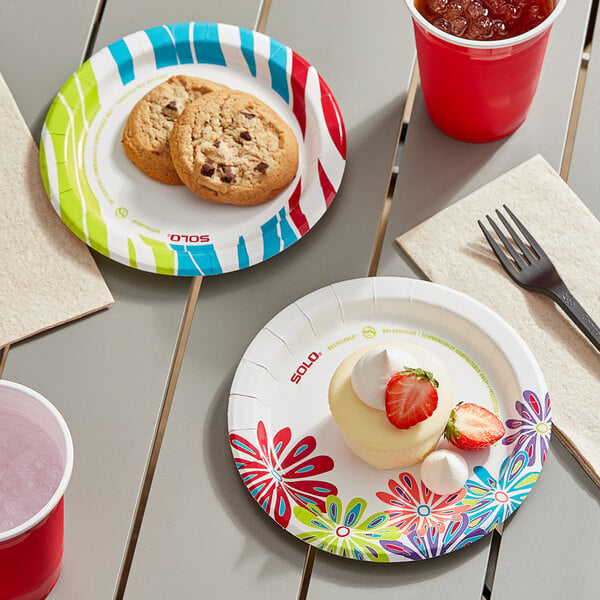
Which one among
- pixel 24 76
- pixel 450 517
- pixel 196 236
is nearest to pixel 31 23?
pixel 24 76

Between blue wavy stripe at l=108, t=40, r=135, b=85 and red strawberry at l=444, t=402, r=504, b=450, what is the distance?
2.15 ft

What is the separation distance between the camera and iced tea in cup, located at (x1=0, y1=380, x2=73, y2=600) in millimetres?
896

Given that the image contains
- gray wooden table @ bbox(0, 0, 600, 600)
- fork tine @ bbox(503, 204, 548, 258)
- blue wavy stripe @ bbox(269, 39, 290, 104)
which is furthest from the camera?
blue wavy stripe @ bbox(269, 39, 290, 104)

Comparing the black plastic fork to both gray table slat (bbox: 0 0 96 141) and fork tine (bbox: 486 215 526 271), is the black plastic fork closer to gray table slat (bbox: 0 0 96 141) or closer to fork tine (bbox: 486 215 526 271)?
fork tine (bbox: 486 215 526 271)

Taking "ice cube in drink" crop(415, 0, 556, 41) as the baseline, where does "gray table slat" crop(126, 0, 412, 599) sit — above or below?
below

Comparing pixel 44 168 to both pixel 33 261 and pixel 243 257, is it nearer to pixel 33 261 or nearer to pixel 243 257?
pixel 33 261

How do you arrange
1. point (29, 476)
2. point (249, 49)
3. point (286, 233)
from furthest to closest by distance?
point (249, 49) < point (286, 233) < point (29, 476)

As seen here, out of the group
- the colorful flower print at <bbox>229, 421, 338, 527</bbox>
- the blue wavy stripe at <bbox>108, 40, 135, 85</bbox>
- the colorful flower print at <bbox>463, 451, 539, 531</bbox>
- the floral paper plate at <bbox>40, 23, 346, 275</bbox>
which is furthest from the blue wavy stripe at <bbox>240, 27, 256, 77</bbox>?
the colorful flower print at <bbox>463, 451, 539, 531</bbox>

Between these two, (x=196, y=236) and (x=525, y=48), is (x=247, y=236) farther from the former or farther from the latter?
(x=525, y=48)

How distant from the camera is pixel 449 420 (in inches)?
39.3

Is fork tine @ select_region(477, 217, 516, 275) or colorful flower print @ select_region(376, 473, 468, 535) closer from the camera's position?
colorful flower print @ select_region(376, 473, 468, 535)

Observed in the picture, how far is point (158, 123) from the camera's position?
3.84 ft

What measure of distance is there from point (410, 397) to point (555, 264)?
32 centimetres

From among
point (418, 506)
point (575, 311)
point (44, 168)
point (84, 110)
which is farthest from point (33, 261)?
point (575, 311)
